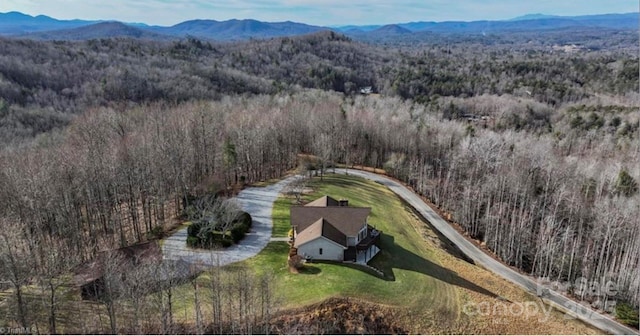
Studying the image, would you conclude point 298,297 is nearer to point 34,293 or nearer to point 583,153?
point 34,293

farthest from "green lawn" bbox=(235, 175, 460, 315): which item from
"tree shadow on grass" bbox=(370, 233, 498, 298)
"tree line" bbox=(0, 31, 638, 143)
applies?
"tree line" bbox=(0, 31, 638, 143)

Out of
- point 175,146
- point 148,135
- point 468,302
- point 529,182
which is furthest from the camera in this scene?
point 529,182

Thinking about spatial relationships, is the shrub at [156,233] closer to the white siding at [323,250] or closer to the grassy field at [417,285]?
the grassy field at [417,285]

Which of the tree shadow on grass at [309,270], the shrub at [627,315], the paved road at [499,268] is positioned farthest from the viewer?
the paved road at [499,268]

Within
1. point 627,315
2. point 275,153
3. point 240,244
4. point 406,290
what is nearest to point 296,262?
point 240,244

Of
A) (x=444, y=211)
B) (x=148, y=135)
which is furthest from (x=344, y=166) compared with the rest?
(x=148, y=135)

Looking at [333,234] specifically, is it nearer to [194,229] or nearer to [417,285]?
[417,285]

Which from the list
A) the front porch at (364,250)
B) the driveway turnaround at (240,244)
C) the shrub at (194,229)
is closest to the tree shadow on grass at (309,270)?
the front porch at (364,250)
